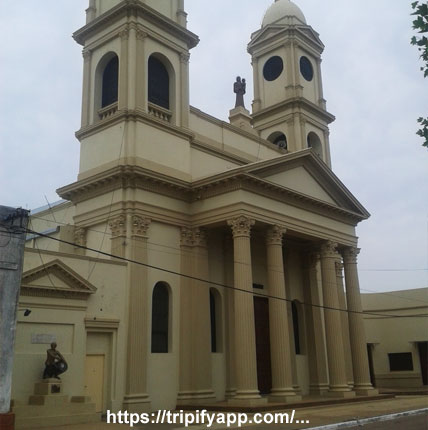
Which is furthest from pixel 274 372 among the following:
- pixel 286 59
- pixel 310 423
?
pixel 286 59

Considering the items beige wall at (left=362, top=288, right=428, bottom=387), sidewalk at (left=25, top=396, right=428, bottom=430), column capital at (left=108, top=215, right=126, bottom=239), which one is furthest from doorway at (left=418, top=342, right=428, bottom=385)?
column capital at (left=108, top=215, right=126, bottom=239)

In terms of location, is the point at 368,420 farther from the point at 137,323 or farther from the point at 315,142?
the point at 315,142

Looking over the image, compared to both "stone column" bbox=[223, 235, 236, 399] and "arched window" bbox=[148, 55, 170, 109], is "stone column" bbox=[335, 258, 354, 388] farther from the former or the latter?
"arched window" bbox=[148, 55, 170, 109]

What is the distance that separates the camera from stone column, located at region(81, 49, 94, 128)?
86.5ft

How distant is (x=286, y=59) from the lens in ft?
117

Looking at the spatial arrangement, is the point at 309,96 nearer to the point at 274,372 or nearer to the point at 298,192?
the point at 298,192

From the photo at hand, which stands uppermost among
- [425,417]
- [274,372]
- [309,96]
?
[309,96]

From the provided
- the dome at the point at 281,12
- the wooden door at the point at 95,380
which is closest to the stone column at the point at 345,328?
the wooden door at the point at 95,380

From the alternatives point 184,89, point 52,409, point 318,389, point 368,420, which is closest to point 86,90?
point 184,89

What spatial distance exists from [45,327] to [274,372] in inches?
359

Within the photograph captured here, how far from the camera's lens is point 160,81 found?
26297 millimetres

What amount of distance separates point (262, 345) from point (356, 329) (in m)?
5.11

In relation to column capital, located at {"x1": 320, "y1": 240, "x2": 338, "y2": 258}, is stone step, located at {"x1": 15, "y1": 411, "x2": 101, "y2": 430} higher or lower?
lower

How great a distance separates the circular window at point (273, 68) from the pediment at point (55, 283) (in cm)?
2122
